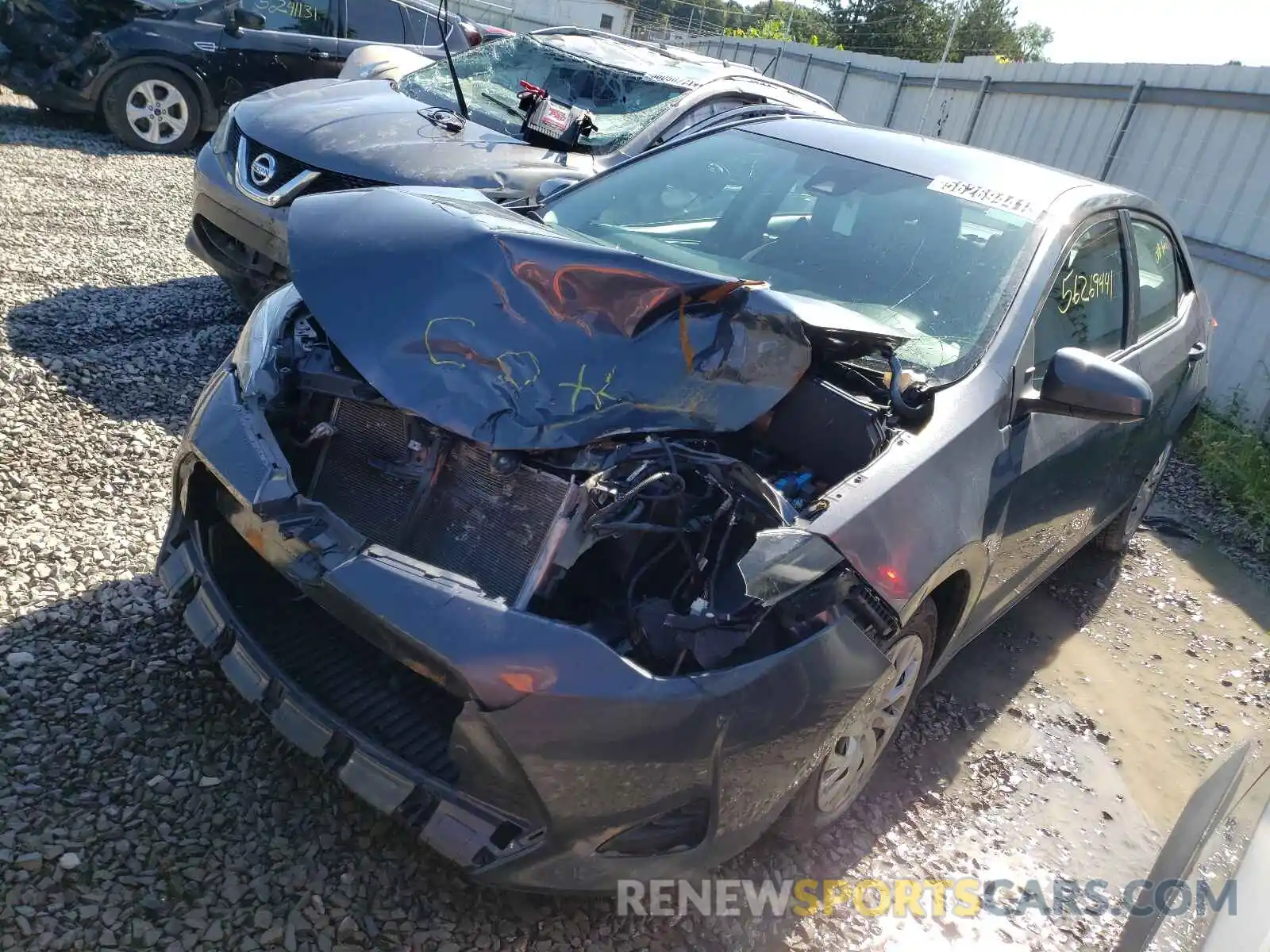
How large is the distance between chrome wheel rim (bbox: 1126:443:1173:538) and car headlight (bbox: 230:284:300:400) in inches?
158

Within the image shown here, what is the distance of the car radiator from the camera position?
7.75 feet

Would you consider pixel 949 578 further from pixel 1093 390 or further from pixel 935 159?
pixel 935 159

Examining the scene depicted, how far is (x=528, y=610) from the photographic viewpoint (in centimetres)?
217

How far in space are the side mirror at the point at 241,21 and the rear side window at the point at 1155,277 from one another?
7972 mm

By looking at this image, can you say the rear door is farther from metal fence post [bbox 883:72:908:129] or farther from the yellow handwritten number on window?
metal fence post [bbox 883:72:908:129]

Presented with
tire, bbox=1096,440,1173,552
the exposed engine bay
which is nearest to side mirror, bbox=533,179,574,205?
the exposed engine bay

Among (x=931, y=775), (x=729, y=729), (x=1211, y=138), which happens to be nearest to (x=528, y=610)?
(x=729, y=729)

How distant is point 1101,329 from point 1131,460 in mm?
711

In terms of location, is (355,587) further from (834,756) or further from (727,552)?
(834,756)

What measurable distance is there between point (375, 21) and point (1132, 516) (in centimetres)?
824

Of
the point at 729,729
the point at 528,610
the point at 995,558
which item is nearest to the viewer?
the point at 729,729

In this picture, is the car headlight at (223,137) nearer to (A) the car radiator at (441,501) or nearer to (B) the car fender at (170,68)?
(A) the car radiator at (441,501)

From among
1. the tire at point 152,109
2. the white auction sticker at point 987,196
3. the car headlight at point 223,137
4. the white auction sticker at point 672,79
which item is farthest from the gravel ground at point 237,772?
the tire at point 152,109

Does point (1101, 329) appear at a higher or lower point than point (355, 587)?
higher
